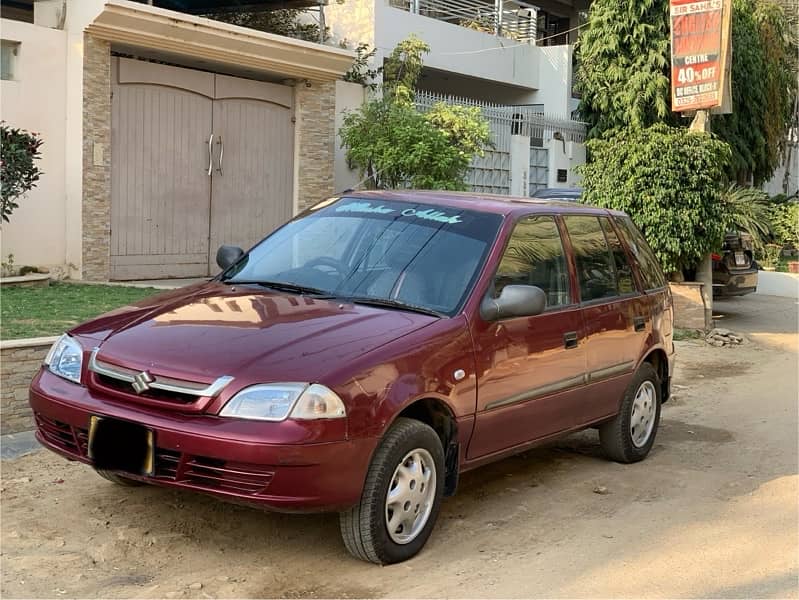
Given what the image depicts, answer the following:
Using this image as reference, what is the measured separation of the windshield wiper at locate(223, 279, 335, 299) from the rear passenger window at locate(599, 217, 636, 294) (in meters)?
2.35

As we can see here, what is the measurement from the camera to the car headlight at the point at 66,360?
4.83m

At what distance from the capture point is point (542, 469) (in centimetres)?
671

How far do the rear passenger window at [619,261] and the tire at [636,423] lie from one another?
1.90ft

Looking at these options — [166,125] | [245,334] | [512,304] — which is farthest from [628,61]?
[245,334]

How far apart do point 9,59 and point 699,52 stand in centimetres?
873

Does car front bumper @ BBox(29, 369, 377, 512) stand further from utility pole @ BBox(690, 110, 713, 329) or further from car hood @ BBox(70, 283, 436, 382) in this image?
utility pole @ BBox(690, 110, 713, 329)

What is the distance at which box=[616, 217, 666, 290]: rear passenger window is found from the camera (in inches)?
281

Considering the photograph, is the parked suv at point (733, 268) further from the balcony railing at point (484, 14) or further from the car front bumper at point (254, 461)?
the car front bumper at point (254, 461)

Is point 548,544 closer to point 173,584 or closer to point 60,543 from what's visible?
point 173,584

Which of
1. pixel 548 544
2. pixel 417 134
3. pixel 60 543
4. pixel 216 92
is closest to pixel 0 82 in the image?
pixel 216 92

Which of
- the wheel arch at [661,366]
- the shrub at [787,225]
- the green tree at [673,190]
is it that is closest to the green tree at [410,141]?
the green tree at [673,190]

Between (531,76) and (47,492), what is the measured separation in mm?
19485

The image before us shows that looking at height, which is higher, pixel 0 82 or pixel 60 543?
pixel 0 82

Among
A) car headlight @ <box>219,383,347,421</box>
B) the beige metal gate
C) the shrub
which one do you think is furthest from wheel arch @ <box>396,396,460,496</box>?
the shrub
